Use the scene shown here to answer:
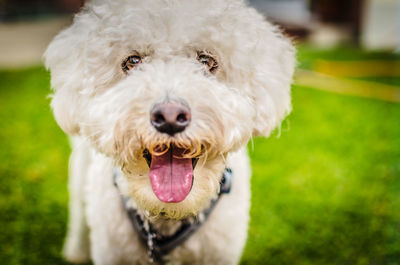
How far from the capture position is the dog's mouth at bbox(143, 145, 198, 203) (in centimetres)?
146

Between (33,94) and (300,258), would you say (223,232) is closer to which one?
(300,258)

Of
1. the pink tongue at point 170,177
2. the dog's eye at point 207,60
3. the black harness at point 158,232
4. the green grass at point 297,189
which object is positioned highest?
the dog's eye at point 207,60

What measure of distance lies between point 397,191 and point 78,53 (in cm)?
346

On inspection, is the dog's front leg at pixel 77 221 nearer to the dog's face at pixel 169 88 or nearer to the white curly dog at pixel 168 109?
the white curly dog at pixel 168 109

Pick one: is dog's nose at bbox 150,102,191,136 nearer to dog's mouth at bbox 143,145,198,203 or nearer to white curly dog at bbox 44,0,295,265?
white curly dog at bbox 44,0,295,265

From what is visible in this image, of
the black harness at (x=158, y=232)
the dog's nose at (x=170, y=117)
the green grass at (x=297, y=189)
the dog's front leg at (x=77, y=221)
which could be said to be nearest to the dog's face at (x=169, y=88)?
the dog's nose at (x=170, y=117)

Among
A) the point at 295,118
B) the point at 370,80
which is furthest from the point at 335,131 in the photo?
the point at 370,80

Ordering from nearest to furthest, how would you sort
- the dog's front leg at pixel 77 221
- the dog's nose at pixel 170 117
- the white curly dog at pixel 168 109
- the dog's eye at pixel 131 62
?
the dog's nose at pixel 170 117 < the white curly dog at pixel 168 109 < the dog's eye at pixel 131 62 < the dog's front leg at pixel 77 221

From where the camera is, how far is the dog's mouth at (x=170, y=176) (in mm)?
1460

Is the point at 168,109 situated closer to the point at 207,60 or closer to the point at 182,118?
the point at 182,118

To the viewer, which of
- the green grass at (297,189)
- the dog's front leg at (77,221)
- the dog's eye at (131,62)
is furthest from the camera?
the green grass at (297,189)

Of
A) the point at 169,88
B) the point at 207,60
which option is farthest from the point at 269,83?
the point at 169,88

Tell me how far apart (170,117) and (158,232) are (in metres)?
0.78

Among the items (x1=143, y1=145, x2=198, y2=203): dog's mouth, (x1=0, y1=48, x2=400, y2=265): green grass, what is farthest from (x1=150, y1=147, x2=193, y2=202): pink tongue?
(x1=0, y1=48, x2=400, y2=265): green grass
